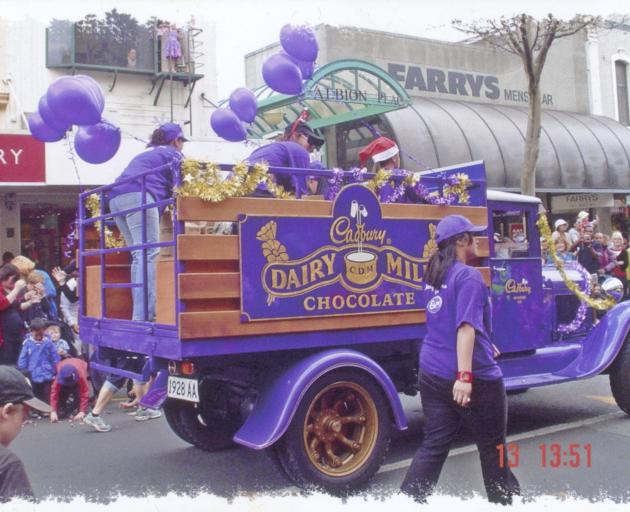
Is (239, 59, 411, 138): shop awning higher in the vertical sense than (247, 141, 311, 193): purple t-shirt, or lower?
higher

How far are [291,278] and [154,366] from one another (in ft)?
3.55

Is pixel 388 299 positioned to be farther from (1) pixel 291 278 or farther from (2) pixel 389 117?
(2) pixel 389 117

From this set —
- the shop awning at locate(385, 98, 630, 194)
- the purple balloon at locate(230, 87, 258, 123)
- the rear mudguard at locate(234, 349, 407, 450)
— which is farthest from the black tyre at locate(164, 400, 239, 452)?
the shop awning at locate(385, 98, 630, 194)

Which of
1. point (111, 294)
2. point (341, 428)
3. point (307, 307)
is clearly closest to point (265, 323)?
point (307, 307)

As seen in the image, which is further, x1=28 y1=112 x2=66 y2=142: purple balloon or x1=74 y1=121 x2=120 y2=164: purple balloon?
x1=28 y1=112 x2=66 y2=142: purple balloon

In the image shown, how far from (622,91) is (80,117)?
2143 centimetres

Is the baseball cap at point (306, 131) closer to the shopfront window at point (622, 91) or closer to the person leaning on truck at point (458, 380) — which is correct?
the person leaning on truck at point (458, 380)

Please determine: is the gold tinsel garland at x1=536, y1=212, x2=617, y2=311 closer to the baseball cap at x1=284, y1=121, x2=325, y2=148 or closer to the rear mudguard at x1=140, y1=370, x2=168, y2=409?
A: the baseball cap at x1=284, y1=121, x2=325, y2=148

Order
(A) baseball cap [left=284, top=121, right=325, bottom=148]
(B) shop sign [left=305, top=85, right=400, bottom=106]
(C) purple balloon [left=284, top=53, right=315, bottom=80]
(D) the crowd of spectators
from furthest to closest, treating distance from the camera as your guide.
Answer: (B) shop sign [left=305, top=85, right=400, bottom=106] < (D) the crowd of spectators < (C) purple balloon [left=284, top=53, right=315, bottom=80] < (A) baseball cap [left=284, top=121, right=325, bottom=148]

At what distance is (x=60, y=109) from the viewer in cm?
651

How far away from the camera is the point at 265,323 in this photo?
4.88 m

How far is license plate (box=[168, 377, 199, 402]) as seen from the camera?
4809mm

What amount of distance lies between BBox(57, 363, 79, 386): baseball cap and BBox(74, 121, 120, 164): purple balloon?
7.25ft

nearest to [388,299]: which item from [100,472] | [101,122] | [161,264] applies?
[161,264]
